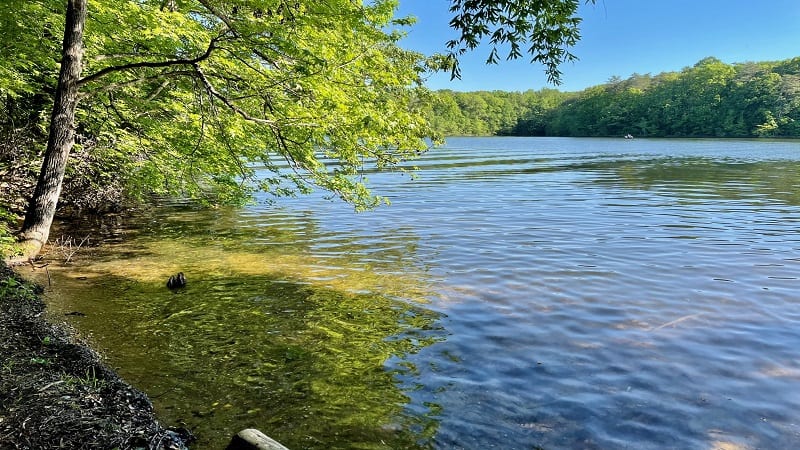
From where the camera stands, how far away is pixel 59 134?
10305mm

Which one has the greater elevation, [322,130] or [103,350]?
[322,130]

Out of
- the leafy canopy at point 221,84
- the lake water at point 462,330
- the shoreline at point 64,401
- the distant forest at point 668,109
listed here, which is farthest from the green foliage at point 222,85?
the distant forest at point 668,109

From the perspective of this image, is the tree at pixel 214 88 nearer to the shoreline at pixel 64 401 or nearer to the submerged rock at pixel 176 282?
the submerged rock at pixel 176 282

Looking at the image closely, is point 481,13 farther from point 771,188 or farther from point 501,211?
point 771,188

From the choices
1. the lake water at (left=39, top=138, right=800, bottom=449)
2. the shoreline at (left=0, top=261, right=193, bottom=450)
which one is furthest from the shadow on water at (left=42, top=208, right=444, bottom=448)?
the shoreline at (left=0, top=261, right=193, bottom=450)

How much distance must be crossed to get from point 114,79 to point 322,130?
471cm

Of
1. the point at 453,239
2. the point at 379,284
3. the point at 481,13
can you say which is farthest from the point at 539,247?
the point at 481,13

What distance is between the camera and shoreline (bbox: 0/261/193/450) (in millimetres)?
4207

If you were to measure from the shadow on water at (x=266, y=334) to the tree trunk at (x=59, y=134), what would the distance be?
3.35 ft

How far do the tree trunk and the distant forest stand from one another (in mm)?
79340

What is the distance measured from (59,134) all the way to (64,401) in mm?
7304

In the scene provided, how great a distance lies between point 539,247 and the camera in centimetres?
1479

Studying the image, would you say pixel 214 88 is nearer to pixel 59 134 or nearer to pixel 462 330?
pixel 59 134

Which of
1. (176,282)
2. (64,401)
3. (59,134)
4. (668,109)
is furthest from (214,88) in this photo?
(668,109)
